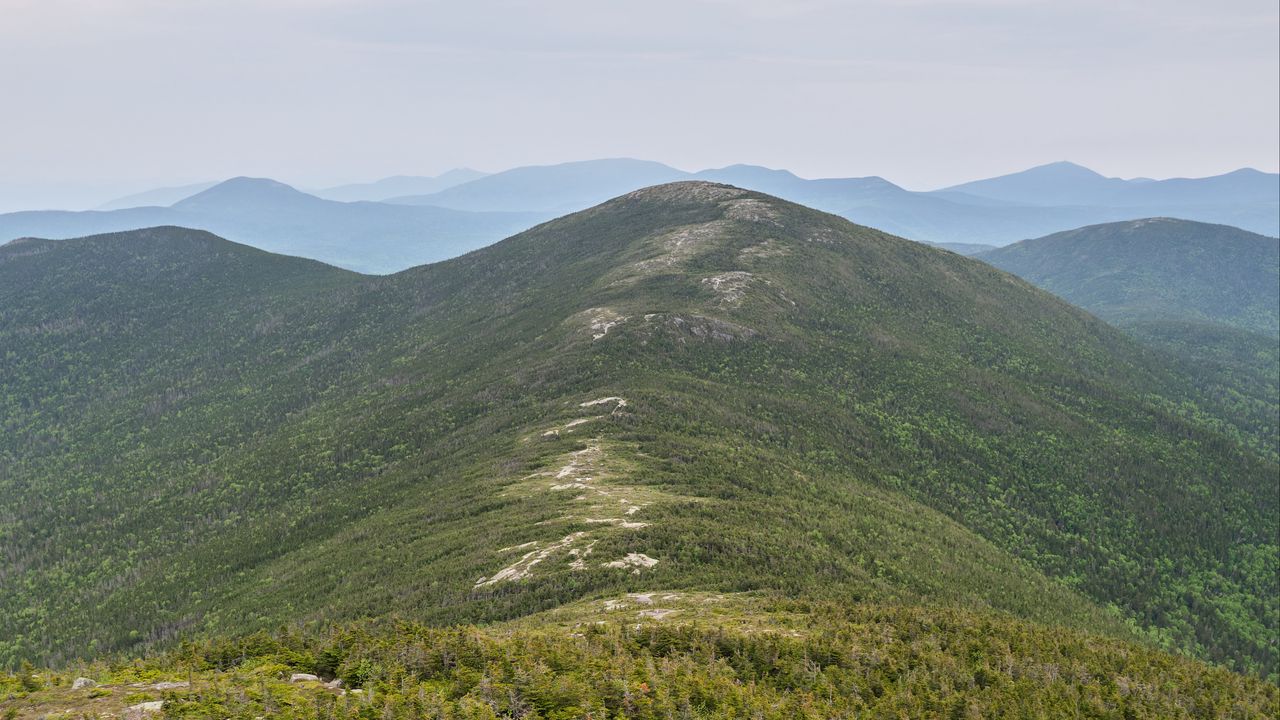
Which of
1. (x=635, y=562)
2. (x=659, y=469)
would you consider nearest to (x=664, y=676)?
(x=635, y=562)

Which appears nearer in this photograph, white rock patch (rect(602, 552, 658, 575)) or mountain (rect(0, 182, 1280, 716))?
white rock patch (rect(602, 552, 658, 575))

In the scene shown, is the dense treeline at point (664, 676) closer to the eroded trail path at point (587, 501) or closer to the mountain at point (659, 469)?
the mountain at point (659, 469)

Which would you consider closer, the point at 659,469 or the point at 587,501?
the point at 587,501

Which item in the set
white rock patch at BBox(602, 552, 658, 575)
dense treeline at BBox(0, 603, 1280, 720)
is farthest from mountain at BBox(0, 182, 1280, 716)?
dense treeline at BBox(0, 603, 1280, 720)

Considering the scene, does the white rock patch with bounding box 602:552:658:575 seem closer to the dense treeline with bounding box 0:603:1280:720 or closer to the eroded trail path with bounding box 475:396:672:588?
the eroded trail path with bounding box 475:396:672:588

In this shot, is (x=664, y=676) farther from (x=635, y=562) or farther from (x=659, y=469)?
(x=659, y=469)


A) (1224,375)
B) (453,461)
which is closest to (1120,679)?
(453,461)

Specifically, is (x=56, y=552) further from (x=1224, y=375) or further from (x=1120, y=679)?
(x=1224, y=375)

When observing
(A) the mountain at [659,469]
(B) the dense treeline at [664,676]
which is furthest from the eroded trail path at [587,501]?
(B) the dense treeline at [664,676]
